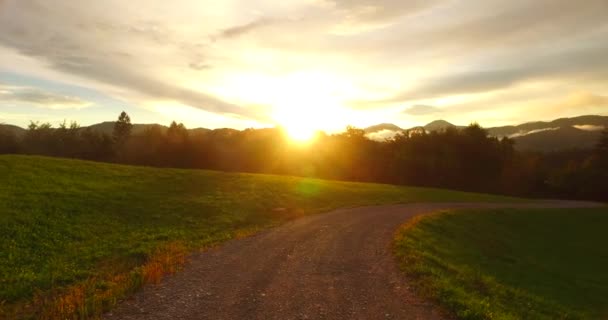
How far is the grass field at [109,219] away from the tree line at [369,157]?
41.1 meters

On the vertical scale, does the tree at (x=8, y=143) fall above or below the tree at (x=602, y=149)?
below

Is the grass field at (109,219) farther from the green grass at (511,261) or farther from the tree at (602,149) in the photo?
the tree at (602,149)

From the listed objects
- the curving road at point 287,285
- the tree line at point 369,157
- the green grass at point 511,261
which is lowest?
the green grass at point 511,261

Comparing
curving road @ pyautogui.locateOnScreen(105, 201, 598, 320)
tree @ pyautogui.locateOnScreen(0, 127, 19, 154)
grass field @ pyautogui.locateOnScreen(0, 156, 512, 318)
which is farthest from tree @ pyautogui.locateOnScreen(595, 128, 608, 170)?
tree @ pyautogui.locateOnScreen(0, 127, 19, 154)

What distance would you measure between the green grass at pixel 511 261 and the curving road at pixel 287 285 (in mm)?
1417

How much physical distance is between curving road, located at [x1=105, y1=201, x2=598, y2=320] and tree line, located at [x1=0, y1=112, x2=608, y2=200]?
67.7 meters

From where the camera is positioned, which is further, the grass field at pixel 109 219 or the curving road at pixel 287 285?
the grass field at pixel 109 219

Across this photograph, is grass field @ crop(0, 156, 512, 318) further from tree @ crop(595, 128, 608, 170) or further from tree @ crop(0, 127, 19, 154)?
tree @ crop(595, 128, 608, 170)

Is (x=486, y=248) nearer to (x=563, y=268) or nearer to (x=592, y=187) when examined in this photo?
(x=563, y=268)

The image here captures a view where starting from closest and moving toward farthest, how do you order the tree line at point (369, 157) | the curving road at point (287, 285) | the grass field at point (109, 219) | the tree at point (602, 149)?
the curving road at point (287, 285), the grass field at point (109, 219), the tree at point (602, 149), the tree line at point (369, 157)

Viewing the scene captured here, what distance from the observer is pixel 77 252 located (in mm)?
18594

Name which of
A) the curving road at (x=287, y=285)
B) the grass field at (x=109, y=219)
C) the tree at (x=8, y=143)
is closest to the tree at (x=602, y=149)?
the grass field at (x=109, y=219)

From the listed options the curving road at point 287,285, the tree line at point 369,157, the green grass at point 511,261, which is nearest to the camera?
the curving road at point 287,285

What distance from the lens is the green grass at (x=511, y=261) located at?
15.0m
